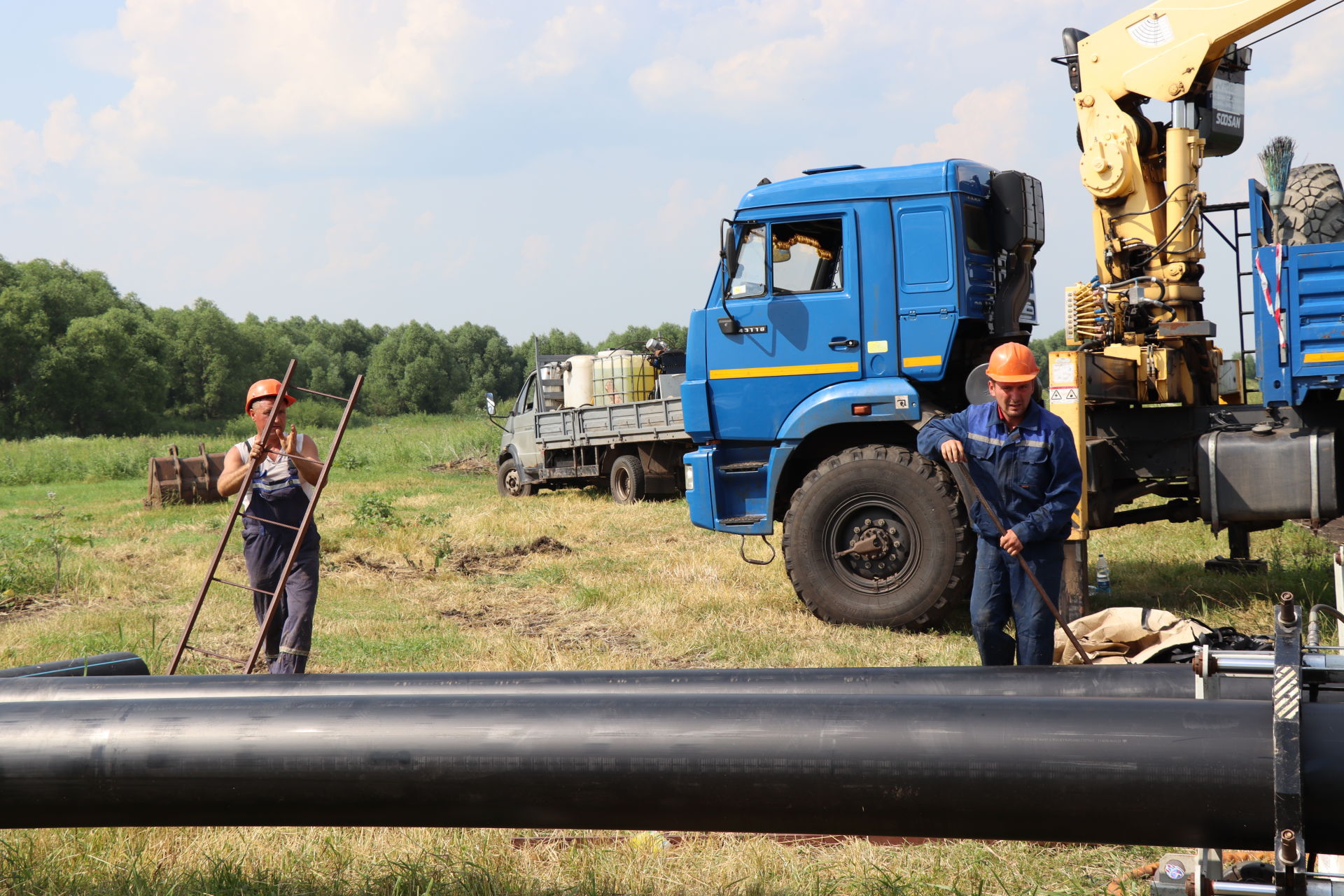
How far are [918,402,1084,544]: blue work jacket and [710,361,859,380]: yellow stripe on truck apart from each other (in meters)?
2.63

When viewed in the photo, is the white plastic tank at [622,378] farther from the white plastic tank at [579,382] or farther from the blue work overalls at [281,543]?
the blue work overalls at [281,543]

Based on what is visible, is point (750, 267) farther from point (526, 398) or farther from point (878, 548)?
point (526, 398)

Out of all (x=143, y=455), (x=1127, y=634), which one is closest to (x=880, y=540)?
(x=1127, y=634)

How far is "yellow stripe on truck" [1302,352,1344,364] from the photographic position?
6.46 metres

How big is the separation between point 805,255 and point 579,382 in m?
11.1

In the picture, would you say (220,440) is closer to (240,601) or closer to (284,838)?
(240,601)

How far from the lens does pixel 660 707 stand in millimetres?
2414

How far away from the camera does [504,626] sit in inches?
333

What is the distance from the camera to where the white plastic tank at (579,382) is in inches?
727

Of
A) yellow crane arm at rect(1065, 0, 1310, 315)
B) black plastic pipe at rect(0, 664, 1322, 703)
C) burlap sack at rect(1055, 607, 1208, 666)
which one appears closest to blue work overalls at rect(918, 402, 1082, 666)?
burlap sack at rect(1055, 607, 1208, 666)

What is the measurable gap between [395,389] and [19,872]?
8153 cm

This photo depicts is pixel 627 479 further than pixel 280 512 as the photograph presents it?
Yes

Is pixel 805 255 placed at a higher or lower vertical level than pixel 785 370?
higher

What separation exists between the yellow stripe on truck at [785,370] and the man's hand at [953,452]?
10.0 ft
